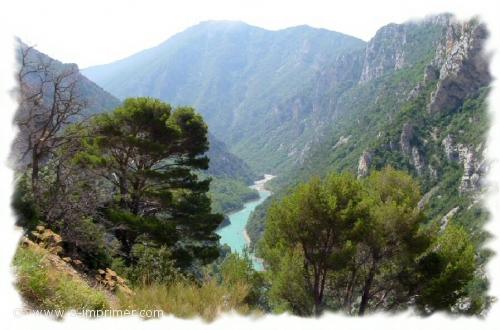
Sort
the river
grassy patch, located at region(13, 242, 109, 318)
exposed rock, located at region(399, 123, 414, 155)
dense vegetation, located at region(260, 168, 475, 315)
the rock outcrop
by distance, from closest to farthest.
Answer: grassy patch, located at region(13, 242, 109, 318)
dense vegetation, located at region(260, 168, 475, 315)
the rock outcrop
exposed rock, located at region(399, 123, 414, 155)
the river

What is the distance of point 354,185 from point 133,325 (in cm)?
1383

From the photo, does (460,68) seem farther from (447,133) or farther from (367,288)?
(367,288)

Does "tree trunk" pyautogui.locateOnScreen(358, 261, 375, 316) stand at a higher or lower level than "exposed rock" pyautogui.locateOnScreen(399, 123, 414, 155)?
lower

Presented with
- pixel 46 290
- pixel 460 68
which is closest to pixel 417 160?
pixel 460 68

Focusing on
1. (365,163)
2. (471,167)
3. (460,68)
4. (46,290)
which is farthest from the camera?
(365,163)

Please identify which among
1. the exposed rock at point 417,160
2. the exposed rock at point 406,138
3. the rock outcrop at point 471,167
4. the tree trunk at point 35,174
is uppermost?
the exposed rock at point 406,138

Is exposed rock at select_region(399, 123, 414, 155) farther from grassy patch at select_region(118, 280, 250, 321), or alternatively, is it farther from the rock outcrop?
grassy patch at select_region(118, 280, 250, 321)

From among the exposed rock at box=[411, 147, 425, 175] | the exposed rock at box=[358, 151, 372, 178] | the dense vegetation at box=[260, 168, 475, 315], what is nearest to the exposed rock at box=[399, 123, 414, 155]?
the exposed rock at box=[411, 147, 425, 175]

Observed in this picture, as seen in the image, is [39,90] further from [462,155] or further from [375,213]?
[462,155]

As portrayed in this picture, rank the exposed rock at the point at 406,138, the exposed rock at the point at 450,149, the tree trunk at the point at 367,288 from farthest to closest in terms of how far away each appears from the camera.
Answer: the exposed rock at the point at 406,138
the exposed rock at the point at 450,149
the tree trunk at the point at 367,288

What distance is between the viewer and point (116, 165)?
19312mm

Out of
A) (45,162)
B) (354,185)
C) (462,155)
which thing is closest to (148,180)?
(45,162)

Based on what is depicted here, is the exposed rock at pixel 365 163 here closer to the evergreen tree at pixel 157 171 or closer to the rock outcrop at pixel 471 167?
the rock outcrop at pixel 471 167

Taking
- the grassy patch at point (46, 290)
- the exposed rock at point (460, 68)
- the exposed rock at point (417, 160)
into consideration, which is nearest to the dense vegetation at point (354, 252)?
the grassy patch at point (46, 290)
